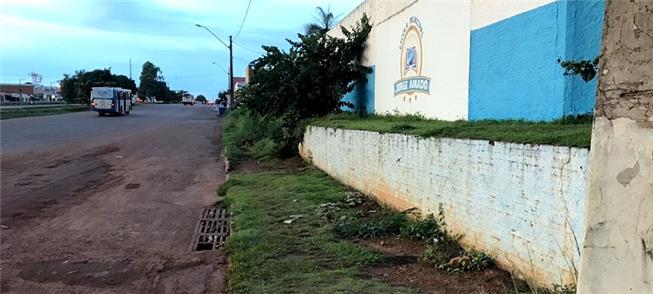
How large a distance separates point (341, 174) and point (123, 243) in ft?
16.7

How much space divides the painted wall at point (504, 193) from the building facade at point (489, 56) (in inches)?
49.5

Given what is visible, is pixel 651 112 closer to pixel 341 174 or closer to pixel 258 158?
pixel 341 174

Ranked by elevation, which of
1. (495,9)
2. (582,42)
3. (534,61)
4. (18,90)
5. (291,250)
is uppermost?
(18,90)

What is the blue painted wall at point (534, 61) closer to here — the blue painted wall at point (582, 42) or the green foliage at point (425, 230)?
the blue painted wall at point (582, 42)

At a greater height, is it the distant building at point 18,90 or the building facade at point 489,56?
the distant building at point 18,90

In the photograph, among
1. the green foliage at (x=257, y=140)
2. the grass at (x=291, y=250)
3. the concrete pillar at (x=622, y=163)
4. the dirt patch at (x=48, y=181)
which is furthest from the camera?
the green foliage at (x=257, y=140)

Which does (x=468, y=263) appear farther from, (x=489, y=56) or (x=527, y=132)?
(x=489, y=56)

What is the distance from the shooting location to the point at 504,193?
5.29m

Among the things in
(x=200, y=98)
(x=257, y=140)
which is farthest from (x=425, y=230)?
(x=200, y=98)

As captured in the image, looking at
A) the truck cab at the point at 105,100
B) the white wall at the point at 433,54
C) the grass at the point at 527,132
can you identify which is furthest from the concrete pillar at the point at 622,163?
the truck cab at the point at 105,100

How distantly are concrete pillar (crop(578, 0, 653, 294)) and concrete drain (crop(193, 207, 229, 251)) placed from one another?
538 centimetres

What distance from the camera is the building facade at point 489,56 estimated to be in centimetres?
621

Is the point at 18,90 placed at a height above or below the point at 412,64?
above

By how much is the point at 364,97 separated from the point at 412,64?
4704 mm
